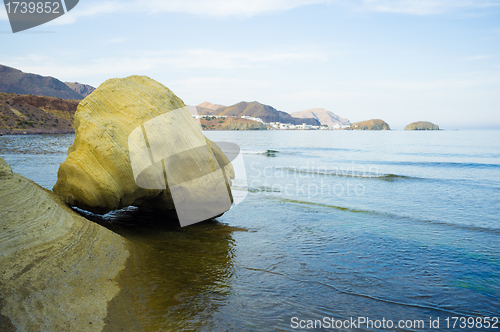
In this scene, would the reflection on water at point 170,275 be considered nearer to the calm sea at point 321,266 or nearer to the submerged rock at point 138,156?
the calm sea at point 321,266

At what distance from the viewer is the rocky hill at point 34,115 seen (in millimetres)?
60594

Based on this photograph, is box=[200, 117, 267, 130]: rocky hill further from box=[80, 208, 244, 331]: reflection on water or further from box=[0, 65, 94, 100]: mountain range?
box=[80, 208, 244, 331]: reflection on water

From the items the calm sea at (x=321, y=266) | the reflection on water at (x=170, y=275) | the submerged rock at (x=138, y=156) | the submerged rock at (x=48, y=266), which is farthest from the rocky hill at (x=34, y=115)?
the submerged rock at (x=48, y=266)

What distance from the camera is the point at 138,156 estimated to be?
7.79 meters

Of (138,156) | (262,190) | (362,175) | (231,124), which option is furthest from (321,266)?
(231,124)

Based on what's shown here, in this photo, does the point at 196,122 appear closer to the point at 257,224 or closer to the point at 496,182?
the point at 257,224

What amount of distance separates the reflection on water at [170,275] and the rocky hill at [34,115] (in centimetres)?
5895

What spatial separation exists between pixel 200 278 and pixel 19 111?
258 ft

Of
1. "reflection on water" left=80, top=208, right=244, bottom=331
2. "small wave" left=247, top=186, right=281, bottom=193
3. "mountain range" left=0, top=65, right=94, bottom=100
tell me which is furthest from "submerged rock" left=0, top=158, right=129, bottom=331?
"mountain range" left=0, top=65, right=94, bottom=100

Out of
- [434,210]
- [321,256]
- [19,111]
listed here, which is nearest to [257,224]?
[321,256]

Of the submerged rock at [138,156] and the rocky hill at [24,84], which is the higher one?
the rocky hill at [24,84]

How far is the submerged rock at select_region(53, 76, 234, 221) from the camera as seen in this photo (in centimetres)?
712

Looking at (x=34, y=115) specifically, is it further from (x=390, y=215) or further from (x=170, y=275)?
(x=170, y=275)

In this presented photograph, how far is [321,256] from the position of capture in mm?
7555
